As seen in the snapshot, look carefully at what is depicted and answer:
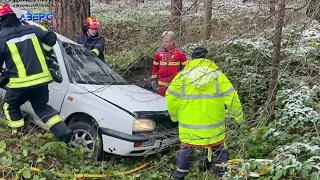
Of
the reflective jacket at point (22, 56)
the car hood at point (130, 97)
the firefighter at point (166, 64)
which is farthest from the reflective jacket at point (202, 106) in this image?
the firefighter at point (166, 64)

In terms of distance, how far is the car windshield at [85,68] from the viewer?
5.72 m

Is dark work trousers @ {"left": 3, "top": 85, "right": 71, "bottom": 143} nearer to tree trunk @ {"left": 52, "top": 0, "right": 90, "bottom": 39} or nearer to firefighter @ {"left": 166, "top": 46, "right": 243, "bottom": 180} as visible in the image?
firefighter @ {"left": 166, "top": 46, "right": 243, "bottom": 180}

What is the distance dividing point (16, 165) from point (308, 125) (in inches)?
152

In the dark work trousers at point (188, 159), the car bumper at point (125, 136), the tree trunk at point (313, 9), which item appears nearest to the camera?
the tree trunk at point (313, 9)

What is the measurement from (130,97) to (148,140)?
671 mm

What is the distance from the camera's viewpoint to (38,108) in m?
5.39

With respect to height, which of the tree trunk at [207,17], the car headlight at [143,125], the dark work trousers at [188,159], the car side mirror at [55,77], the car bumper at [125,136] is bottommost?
the dark work trousers at [188,159]

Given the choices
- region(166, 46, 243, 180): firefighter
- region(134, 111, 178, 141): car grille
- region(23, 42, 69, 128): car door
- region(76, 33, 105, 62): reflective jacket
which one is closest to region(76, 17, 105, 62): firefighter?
region(76, 33, 105, 62): reflective jacket

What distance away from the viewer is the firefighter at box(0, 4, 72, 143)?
518cm

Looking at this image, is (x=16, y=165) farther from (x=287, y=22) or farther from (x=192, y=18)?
(x=287, y=22)

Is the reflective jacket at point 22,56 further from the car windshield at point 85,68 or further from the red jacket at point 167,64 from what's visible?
the red jacket at point 167,64

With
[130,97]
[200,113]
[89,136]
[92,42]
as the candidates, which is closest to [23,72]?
[89,136]

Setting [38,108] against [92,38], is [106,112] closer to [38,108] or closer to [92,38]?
[38,108]

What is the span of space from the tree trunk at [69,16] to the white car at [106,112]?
8.57ft
